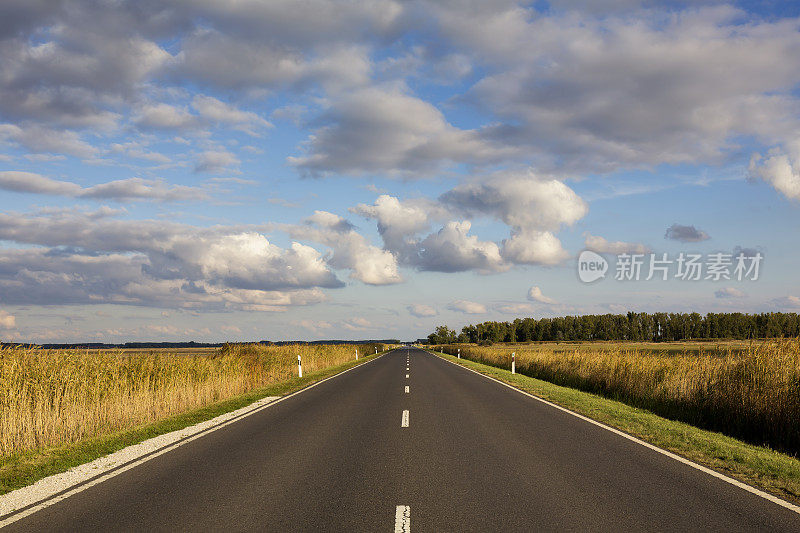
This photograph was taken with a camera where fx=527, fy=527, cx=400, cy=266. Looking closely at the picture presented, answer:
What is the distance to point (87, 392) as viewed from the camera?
40.9ft

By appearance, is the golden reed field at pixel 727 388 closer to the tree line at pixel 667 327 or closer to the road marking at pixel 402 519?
the road marking at pixel 402 519

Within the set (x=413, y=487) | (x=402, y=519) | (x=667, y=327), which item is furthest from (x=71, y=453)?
(x=667, y=327)

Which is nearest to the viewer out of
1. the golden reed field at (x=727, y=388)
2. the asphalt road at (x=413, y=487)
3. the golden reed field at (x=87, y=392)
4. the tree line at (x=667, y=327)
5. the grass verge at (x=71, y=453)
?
the asphalt road at (x=413, y=487)

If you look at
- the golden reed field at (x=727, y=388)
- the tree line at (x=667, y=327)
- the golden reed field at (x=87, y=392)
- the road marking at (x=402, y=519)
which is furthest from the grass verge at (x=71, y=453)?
the tree line at (x=667, y=327)

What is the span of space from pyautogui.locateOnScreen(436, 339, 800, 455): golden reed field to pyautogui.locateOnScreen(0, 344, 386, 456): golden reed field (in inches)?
535

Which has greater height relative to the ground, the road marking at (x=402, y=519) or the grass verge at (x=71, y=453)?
the road marking at (x=402, y=519)

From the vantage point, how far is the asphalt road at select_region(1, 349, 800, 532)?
5148mm

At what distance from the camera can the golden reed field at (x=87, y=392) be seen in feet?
34.0

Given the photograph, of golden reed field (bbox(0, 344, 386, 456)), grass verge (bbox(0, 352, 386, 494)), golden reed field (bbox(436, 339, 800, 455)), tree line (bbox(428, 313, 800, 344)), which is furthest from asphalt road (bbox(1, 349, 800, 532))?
tree line (bbox(428, 313, 800, 344))

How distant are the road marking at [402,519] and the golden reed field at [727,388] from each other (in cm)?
785

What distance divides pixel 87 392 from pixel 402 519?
34.2 feet

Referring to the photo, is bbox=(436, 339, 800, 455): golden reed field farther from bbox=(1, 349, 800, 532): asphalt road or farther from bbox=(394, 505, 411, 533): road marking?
bbox=(394, 505, 411, 533): road marking

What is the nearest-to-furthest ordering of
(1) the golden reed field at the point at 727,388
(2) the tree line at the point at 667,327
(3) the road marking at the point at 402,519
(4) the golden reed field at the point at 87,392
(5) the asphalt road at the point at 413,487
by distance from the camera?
(3) the road marking at the point at 402,519, (5) the asphalt road at the point at 413,487, (4) the golden reed field at the point at 87,392, (1) the golden reed field at the point at 727,388, (2) the tree line at the point at 667,327

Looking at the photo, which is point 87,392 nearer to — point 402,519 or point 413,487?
point 413,487
